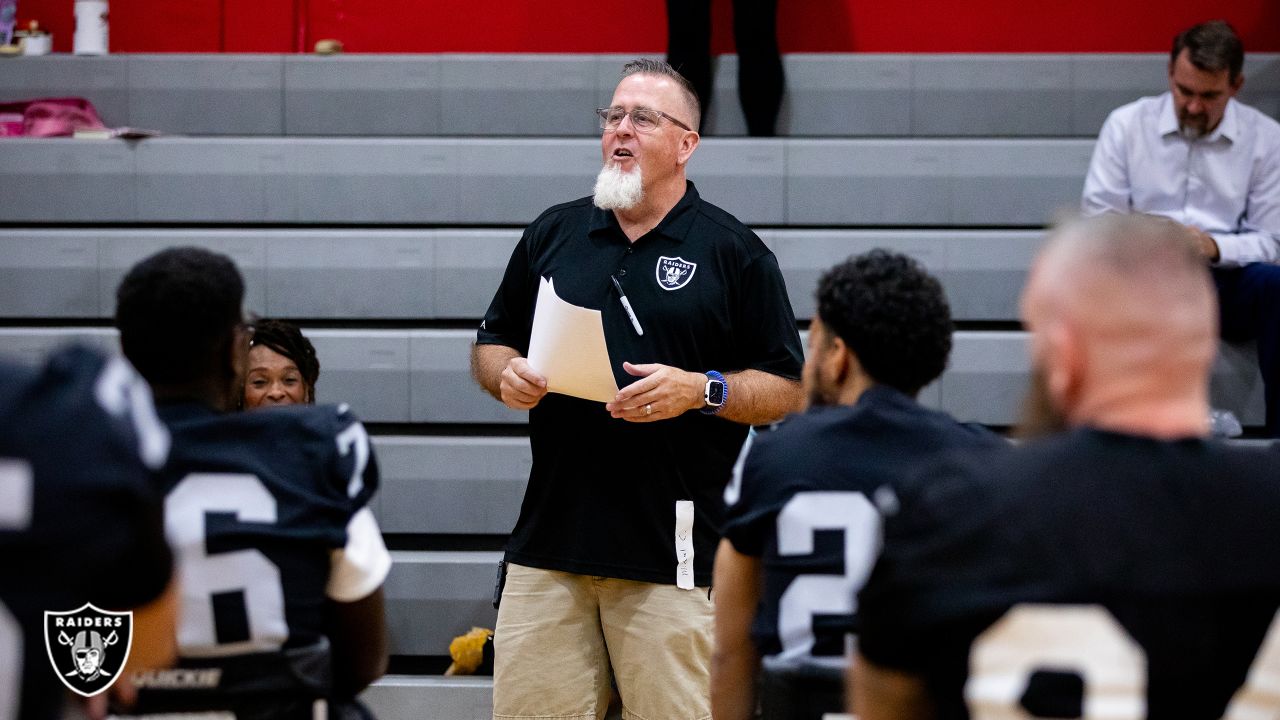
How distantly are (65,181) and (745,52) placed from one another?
94.8 inches

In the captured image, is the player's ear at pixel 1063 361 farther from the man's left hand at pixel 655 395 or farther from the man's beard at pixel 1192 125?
the man's beard at pixel 1192 125

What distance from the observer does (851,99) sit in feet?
16.0

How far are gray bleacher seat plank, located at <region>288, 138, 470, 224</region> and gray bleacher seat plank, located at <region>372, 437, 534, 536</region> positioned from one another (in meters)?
0.94

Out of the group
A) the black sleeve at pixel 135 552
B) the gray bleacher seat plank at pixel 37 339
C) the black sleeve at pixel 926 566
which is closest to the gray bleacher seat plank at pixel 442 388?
the gray bleacher seat plank at pixel 37 339

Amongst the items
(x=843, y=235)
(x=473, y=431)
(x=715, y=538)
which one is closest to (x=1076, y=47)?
(x=843, y=235)

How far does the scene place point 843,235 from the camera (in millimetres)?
4355

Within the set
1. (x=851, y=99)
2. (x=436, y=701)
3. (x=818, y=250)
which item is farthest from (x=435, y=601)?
(x=851, y=99)

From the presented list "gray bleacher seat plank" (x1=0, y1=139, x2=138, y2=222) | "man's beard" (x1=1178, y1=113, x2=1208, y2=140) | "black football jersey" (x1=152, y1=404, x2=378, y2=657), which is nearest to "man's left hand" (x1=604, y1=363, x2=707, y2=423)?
"black football jersey" (x1=152, y1=404, x2=378, y2=657)

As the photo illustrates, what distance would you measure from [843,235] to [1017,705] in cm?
321

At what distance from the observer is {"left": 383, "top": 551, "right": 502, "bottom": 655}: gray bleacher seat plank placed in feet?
12.6

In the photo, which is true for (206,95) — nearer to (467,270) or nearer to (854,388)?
(467,270)

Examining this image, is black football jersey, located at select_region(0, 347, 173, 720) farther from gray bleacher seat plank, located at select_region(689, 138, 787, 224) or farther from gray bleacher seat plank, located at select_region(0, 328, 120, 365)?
gray bleacher seat plank, located at select_region(689, 138, 787, 224)

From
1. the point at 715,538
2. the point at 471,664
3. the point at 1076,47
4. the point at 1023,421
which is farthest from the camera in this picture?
the point at 1076,47

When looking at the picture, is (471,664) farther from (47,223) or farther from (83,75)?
(83,75)
